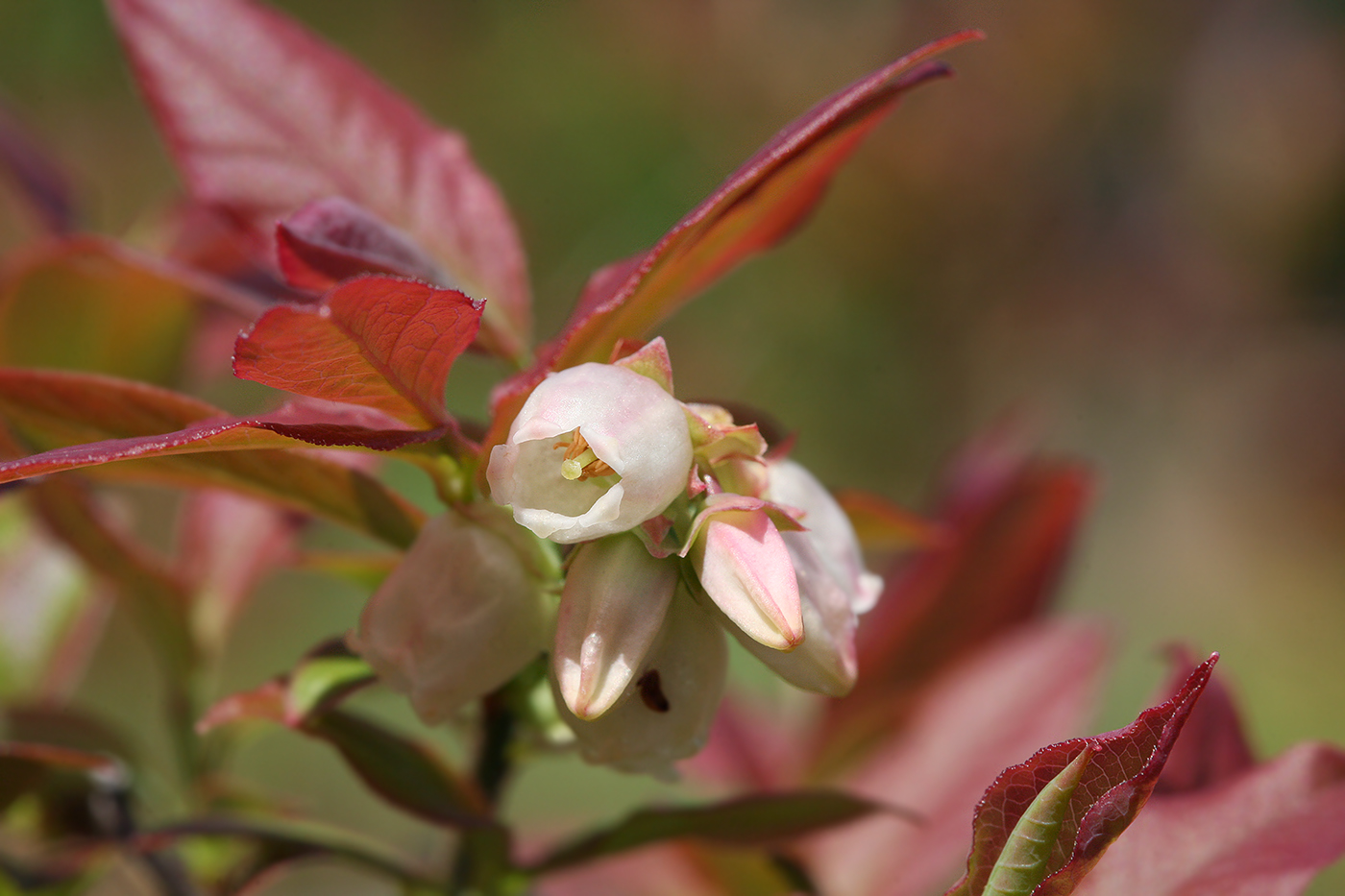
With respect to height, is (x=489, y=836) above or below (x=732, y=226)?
below

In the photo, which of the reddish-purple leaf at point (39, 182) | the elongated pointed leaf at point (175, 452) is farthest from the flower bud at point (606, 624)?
the reddish-purple leaf at point (39, 182)

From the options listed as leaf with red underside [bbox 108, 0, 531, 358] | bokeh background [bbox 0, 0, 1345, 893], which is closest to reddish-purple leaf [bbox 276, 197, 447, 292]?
leaf with red underside [bbox 108, 0, 531, 358]

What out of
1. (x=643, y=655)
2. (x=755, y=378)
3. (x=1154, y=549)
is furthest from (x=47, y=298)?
(x=1154, y=549)

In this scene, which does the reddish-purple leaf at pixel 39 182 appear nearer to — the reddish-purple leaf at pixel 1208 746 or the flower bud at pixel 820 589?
the flower bud at pixel 820 589

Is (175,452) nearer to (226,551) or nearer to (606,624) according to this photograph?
(606,624)

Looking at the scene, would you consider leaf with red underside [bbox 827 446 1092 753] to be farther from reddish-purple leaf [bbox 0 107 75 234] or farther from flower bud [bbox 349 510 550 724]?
reddish-purple leaf [bbox 0 107 75 234]

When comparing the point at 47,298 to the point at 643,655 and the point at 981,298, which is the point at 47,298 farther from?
the point at 981,298

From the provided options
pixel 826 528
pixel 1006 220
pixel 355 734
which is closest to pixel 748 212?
pixel 826 528
